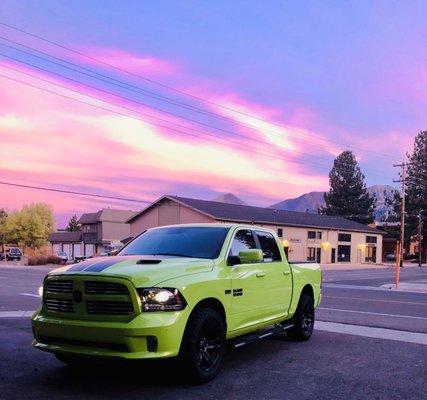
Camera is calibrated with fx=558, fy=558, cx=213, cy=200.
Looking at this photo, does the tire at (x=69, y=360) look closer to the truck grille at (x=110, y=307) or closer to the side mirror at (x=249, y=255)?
the truck grille at (x=110, y=307)

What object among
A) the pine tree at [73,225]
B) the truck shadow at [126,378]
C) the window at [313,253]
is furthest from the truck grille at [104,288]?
the pine tree at [73,225]

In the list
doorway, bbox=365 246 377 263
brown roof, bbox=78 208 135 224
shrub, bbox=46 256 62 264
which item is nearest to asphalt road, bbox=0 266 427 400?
shrub, bbox=46 256 62 264

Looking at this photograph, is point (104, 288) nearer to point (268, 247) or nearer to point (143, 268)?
point (143, 268)

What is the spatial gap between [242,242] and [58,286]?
265 centimetres

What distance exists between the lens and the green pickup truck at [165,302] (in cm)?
582

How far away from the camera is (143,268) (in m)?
6.22

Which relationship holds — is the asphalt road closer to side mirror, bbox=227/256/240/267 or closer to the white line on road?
the white line on road

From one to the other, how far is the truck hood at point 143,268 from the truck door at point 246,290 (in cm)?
56

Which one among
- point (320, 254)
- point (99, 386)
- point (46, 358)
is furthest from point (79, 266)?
point (320, 254)

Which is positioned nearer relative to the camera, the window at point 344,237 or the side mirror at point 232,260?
the side mirror at point 232,260

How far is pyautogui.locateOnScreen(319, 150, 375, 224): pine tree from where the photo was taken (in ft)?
328

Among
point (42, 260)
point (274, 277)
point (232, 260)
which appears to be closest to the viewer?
point (232, 260)

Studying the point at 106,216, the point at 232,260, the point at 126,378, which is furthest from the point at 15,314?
the point at 106,216

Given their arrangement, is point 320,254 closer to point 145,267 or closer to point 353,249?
point 353,249
